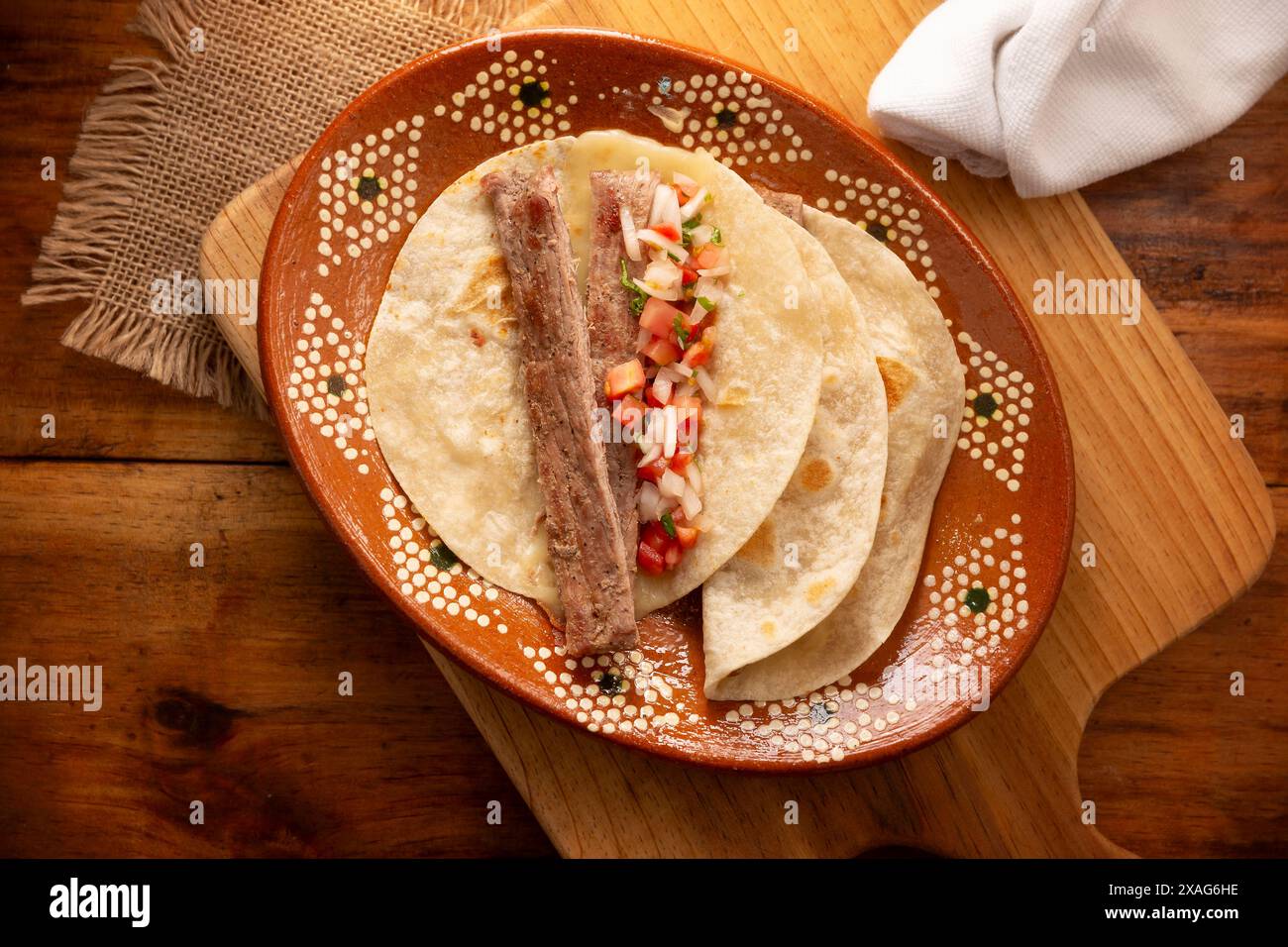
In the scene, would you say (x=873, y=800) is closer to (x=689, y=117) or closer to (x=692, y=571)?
(x=692, y=571)

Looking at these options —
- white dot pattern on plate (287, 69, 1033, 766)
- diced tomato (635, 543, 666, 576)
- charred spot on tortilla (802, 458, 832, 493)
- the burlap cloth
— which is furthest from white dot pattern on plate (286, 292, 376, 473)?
charred spot on tortilla (802, 458, 832, 493)

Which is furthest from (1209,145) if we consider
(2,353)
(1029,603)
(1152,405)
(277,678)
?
(2,353)

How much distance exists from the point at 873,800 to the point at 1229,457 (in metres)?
1.60

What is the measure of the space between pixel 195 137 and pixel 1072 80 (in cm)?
286

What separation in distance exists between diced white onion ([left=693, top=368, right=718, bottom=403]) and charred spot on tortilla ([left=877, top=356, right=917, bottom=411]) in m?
0.49

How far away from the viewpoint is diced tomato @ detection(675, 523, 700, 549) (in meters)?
2.79

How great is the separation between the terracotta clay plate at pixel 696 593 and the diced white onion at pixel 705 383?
1.99 ft

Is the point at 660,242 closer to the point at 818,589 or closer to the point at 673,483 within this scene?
the point at 673,483

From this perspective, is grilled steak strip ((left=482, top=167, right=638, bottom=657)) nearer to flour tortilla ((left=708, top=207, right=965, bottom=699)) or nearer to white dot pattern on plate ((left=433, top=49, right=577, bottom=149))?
white dot pattern on plate ((left=433, top=49, right=577, bottom=149))

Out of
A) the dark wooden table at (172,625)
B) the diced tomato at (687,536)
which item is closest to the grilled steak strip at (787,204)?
the diced tomato at (687,536)

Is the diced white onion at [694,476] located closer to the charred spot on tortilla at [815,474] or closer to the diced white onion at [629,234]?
the charred spot on tortilla at [815,474]

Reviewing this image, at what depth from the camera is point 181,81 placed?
3211 mm

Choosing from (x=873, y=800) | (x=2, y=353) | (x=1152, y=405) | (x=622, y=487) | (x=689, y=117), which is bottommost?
(x=873, y=800)

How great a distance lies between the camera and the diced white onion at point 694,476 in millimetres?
2785
